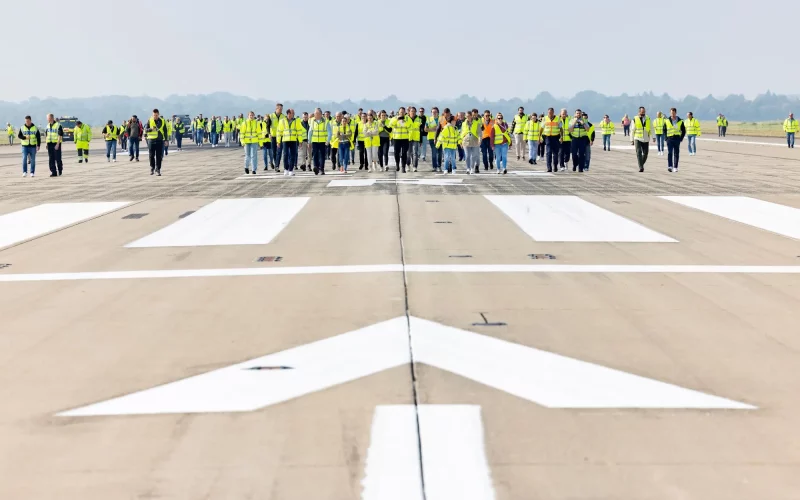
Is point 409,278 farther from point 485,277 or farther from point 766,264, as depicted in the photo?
point 766,264

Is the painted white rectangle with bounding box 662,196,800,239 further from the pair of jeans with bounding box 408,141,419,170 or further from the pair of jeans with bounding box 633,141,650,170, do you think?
the pair of jeans with bounding box 408,141,419,170

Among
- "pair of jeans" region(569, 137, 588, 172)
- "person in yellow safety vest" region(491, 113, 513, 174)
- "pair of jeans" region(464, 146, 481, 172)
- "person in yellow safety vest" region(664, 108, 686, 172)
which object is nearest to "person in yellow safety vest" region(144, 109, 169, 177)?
"pair of jeans" region(464, 146, 481, 172)

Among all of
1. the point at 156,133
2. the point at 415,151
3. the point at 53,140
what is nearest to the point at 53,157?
the point at 53,140

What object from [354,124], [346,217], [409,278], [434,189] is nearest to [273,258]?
[409,278]

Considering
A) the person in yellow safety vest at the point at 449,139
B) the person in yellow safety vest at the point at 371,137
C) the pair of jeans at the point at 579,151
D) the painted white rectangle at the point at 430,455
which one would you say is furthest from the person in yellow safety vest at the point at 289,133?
the painted white rectangle at the point at 430,455

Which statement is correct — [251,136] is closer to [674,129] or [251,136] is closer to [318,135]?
[318,135]

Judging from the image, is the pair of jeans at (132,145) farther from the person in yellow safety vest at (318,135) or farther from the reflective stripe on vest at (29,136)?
the person in yellow safety vest at (318,135)
